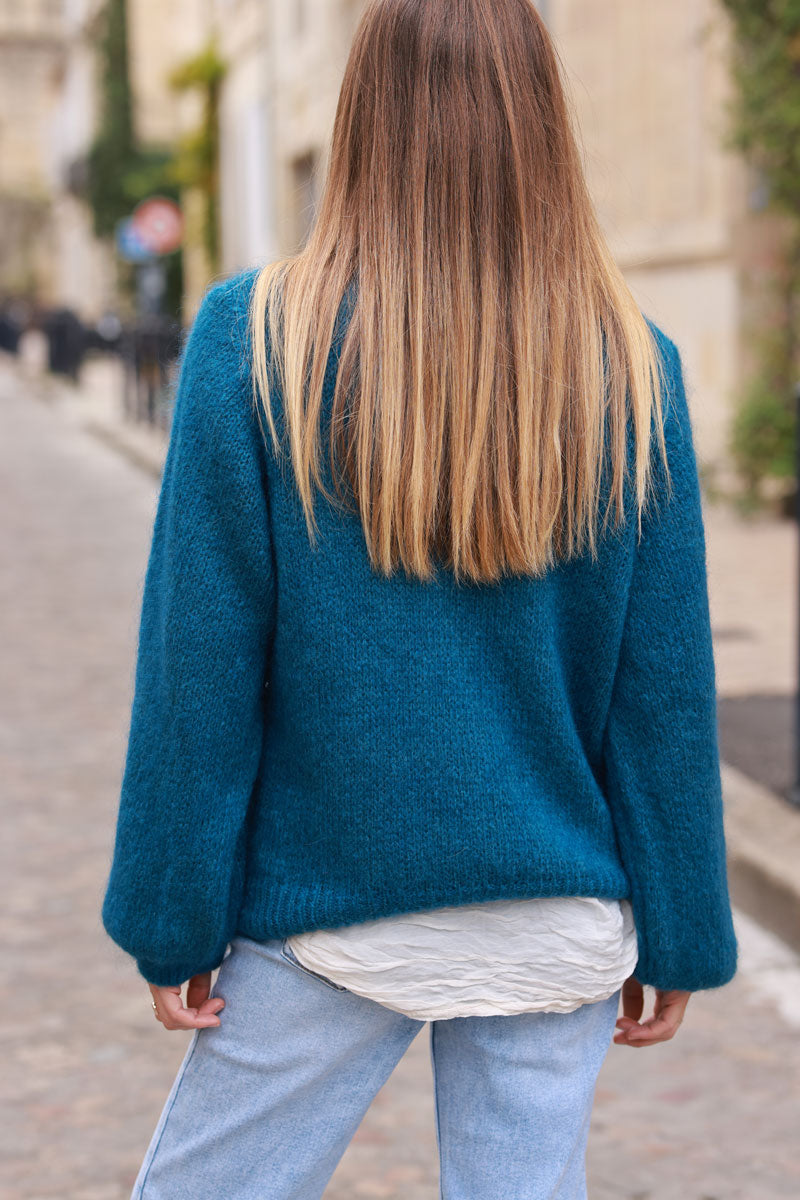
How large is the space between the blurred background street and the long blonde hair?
206 mm

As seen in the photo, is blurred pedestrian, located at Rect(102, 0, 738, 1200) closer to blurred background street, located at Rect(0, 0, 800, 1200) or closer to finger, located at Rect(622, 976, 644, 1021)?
finger, located at Rect(622, 976, 644, 1021)

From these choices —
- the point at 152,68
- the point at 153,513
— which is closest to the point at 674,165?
the point at 153,513

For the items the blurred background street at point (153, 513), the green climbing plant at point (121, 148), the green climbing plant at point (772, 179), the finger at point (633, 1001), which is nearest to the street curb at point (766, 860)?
the blurred background street at point (153, 513)

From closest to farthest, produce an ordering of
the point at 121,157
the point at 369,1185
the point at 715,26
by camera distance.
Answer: the point at 369,1185 < the point at 715,26 < the point at 121,157

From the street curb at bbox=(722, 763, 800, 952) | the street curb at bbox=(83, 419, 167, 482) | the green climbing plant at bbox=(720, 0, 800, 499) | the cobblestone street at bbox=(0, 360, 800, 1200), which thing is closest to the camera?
the cobblestone street at bbox=(0, 360, 800, 1200)

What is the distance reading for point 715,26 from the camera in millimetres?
9977

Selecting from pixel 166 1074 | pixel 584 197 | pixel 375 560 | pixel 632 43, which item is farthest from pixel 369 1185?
pixel 632 43

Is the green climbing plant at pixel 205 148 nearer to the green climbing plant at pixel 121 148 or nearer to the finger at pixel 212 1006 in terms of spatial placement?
the green climbing plant at pixel 121 148

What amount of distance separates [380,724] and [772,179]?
932 cm

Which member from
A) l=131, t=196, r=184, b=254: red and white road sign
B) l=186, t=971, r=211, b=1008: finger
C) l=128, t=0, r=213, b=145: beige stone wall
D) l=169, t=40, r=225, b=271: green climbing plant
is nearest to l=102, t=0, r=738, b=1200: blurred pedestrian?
l=186, t=971, r=211, b=1008: finger

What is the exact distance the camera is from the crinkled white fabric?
1.50 meters

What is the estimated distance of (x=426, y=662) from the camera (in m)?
1.47

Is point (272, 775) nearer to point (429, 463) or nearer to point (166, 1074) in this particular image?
point (429, 463)

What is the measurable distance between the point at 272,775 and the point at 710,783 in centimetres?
43
